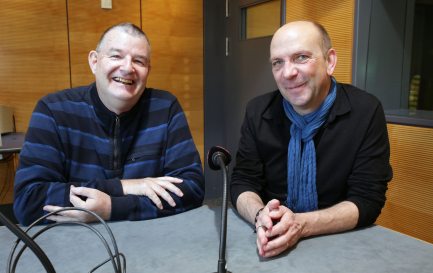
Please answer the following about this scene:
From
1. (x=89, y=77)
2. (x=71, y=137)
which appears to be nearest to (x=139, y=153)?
(x=71, y=137)

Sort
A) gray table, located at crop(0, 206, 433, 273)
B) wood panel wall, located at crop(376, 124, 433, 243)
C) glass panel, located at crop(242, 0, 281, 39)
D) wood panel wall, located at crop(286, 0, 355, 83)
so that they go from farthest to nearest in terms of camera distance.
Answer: glass panel, located at crop(242, 0, 281, 39) → wood panel wall, located at crop(286, 0, 355, 83) → wood panel wall, located at crop(376, 124, 433, 243) → gray table, located at crop(0, 206, 433, 273)

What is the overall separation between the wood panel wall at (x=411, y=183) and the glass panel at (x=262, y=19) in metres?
1.26

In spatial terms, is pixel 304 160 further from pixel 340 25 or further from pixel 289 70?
pixel 340 25

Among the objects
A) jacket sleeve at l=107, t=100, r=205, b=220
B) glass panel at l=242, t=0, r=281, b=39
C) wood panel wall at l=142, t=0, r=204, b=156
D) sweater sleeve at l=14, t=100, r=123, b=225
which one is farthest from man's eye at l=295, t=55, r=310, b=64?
wood panel wall at l=142, t=0, r=204, b=156

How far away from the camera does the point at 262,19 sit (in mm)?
3100

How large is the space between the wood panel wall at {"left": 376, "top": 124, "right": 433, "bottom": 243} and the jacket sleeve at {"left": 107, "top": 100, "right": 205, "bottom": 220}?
1.22 m

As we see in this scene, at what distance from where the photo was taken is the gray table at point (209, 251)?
82cm

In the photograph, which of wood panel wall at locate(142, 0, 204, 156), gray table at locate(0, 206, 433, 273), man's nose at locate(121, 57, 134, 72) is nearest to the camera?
gray table at locate(0, 206, 433, 273)

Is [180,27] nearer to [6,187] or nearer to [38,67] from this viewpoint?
[38,67]

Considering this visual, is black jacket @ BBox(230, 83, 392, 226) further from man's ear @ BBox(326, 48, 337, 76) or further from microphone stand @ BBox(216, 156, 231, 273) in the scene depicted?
microphone stand @ BBox(216, 156, 231, 273)

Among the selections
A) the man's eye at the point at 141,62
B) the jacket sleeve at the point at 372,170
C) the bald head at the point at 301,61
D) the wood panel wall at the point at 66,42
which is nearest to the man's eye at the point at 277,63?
the bald head at the point at 301,61

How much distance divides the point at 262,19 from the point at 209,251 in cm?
254

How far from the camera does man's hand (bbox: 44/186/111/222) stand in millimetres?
1086

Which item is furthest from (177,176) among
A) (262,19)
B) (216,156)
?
(262,19)
